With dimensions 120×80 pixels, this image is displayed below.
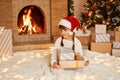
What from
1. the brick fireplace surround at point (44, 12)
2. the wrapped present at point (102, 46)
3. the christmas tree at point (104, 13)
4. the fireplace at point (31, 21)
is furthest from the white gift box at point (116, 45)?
the fireplace at point (31, 21)

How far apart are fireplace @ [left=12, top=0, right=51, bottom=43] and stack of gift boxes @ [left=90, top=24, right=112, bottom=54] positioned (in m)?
1.04

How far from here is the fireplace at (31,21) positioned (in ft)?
13.9

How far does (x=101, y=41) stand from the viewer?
3.81m

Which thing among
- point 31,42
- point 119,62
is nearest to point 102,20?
point 31,42

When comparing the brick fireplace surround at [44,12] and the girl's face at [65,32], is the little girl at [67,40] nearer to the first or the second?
the girl's face at [65,32]

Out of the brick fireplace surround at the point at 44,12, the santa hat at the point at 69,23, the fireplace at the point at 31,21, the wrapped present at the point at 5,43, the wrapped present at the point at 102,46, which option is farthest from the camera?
the fireplace at the point at 31,21

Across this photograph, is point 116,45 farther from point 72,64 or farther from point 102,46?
point 72,64

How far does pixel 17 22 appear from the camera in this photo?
4.29 m

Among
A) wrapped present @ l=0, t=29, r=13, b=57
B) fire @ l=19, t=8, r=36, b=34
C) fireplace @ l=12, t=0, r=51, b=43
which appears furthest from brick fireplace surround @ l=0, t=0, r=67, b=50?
wrapped present @ l=0, t=29, r=13, b=57

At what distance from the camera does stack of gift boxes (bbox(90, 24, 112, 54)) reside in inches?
148

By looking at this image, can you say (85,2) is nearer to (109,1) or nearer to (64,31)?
(109,1)

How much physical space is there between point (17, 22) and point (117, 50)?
182cm

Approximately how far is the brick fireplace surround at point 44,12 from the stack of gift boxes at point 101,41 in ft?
2.80

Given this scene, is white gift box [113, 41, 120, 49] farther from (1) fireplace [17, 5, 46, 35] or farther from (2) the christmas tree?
(1) fireplace [17, 5, 46, 35]
